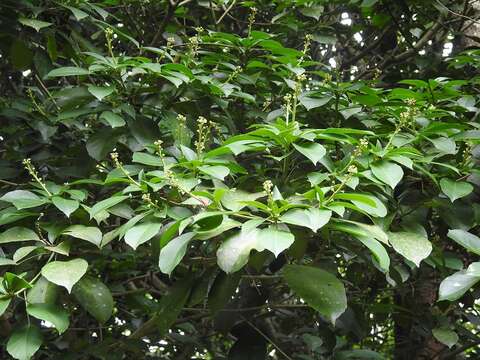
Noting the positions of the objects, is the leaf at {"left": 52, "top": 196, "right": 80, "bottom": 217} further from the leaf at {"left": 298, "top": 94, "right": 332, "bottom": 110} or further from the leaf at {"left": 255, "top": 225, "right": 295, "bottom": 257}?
the leaf at {"left": 298, "top": 94, "right": 332, "bottom": 110}

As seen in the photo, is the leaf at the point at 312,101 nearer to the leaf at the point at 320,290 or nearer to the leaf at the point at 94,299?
the leaf at the point at 320,290

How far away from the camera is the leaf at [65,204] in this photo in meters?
1.46

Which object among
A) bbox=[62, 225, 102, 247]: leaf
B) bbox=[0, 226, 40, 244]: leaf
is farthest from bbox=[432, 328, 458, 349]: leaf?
bbox=[0, 226, 40, 244]: leaf

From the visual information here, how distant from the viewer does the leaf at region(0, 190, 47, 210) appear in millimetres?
1474

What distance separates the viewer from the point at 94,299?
154 centimetres

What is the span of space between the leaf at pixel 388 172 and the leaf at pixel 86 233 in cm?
61

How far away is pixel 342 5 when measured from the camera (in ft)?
9.36

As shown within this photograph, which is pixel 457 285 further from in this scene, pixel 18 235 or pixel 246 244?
pixel 18 235

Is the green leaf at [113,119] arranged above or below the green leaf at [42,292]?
Result: above

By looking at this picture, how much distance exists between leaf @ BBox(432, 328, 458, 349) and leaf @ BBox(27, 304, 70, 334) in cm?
111

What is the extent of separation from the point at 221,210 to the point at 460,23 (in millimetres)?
1858

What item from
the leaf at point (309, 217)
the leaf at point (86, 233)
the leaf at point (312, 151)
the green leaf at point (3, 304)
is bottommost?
the green leaf at point (3, 304)

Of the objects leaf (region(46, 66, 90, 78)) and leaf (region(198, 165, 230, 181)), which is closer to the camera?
leaf (region(198, 165, 230, 181))

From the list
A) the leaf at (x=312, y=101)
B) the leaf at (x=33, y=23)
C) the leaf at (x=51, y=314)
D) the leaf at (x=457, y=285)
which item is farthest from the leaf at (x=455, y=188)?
the leaf at (x=33, y=23)
